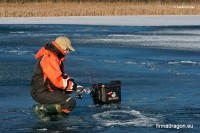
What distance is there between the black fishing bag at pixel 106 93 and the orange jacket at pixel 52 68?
108cm

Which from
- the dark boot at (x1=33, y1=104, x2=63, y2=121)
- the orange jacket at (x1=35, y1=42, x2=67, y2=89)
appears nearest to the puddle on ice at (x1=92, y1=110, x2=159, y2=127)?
the dark boot at (x1=33, y1=104, x2=63, y2=121)

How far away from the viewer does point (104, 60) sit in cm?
1495

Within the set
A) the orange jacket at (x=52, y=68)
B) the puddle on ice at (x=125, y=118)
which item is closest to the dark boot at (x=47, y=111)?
the orange jacket at (x=52, y=68)

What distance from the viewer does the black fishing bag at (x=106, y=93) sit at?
9.26 metres

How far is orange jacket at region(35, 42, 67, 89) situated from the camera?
26.6 feet

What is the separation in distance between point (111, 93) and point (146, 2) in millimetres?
43994

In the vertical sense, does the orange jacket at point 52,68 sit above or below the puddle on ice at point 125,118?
above

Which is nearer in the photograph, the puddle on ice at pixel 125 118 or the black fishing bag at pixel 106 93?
the puddle on ice at pixel 125 118

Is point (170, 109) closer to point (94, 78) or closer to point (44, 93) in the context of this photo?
point (44, 93)

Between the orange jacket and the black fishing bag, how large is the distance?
1.08 meters

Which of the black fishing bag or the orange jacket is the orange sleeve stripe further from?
the black fishing bag

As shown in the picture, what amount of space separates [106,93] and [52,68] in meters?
1.44

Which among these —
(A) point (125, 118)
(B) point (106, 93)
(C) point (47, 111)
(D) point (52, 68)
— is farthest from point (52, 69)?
(B) point (106, 93)

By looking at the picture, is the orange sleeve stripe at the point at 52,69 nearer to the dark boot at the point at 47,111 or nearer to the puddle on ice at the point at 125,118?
the dark boot at the point at 47,111
